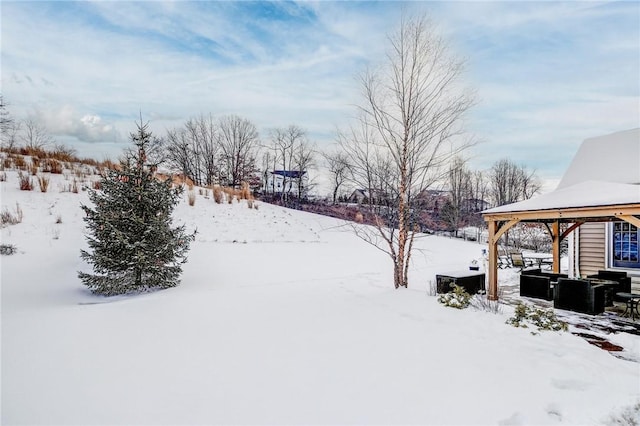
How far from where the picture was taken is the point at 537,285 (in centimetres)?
713

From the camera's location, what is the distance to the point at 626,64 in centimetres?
862

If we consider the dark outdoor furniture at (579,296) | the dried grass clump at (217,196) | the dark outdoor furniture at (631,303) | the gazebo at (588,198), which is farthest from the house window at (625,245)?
the dried grass clump at (217,196)

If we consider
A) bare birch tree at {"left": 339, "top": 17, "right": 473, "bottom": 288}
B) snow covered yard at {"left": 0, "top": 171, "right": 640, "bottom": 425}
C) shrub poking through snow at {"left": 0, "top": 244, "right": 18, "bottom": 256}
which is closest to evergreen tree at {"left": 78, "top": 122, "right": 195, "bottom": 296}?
snow covered yard at {"left": 0, "top": 171, "right": 640, "bottom": 425}

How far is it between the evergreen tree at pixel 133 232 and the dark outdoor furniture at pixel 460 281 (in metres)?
5.12

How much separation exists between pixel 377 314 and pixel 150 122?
540cm

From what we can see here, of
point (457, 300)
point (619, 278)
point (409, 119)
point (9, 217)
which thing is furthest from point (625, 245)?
point (9, 217)

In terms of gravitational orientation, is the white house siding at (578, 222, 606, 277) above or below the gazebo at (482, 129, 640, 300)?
below

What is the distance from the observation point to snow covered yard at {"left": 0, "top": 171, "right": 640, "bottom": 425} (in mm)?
2391

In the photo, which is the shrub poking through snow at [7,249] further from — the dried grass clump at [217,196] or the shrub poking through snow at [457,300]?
the shrub poking through snow at [457,300]

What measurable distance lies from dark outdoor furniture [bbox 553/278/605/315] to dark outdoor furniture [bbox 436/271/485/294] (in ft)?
4.58

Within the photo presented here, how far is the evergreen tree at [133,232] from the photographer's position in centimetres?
579

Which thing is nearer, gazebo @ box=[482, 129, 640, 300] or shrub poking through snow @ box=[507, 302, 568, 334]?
shrub poking through snow @ box=[507, 302, 568, 334]

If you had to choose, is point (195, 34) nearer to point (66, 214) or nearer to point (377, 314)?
point (66, 214)

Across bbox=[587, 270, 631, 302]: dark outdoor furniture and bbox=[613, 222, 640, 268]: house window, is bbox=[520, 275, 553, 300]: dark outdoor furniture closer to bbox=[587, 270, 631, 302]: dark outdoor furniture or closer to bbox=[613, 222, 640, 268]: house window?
bbox=[587, 270, 631, 302]: dark outdoor furniture
